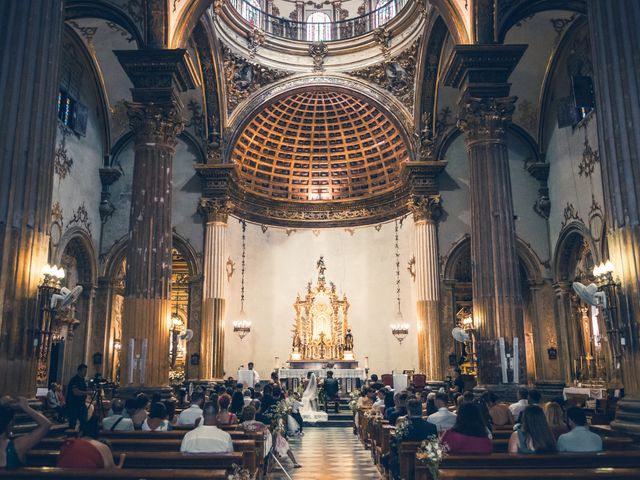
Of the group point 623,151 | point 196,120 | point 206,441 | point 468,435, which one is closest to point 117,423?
point 206,441

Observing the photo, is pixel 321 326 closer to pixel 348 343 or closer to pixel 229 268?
pixel 348 343

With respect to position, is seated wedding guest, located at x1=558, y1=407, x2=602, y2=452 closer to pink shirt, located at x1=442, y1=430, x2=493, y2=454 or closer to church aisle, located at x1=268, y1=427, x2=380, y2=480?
pink shirt, located at x1=442, y1=430, x2=493, y2=454

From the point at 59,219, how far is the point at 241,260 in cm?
856

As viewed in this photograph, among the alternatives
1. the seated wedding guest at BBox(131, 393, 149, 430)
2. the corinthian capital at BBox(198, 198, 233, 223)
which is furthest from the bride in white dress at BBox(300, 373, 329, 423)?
the seated wedding guest at BBox(131, 393, 149, 430)

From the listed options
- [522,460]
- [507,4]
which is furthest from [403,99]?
[522,460]

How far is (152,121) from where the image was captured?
1448cm

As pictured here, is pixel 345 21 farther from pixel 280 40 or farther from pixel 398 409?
pixel 398 409

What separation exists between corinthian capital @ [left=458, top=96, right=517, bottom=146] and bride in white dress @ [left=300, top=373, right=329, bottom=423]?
973 cm

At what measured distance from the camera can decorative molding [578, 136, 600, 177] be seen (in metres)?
18.5

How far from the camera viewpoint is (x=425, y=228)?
908 inches

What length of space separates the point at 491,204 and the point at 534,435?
27.1 feet

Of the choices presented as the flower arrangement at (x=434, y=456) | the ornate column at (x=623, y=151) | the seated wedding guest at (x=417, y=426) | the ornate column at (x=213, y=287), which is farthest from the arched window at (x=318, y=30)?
the flower arrangement at (x=434, y=456)

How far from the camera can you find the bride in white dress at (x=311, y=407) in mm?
19844

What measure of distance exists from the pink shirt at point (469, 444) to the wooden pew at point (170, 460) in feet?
7.42
